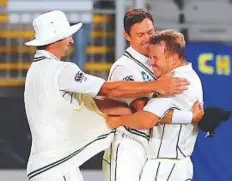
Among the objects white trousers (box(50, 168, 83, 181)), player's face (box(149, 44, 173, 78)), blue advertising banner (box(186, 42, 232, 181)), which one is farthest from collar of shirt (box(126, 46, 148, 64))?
blue advertising banner (box(186, 42, 232, 181))

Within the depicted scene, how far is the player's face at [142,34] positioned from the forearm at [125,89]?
0.33 meters

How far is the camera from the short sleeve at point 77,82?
5.30 m

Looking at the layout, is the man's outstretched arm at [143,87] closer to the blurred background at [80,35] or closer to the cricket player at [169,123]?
the cricket player at [169,123]

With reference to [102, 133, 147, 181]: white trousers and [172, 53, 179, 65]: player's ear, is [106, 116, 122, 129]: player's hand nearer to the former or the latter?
[102, 133, 147, 181]: white trousers

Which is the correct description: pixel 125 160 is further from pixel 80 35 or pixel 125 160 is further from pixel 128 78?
pixel 80 35

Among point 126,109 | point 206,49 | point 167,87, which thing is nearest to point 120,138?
point 126,109

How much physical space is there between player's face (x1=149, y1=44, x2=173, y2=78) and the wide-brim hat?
0.48 m

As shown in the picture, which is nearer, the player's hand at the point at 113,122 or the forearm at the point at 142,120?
the forearm at the point at 142,120

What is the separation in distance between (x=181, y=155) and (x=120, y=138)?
1.34ft

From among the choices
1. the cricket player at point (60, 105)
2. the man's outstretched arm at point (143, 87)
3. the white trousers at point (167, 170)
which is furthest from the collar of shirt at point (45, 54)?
the white trousers at point (167, 170)

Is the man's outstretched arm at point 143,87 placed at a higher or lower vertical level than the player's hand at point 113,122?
higher

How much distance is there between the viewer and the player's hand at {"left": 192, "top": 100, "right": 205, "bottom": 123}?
5.30m

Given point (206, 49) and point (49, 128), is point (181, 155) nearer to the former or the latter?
point (49, 128)

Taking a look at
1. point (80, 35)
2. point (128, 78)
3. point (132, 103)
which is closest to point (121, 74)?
point (128, 78)
